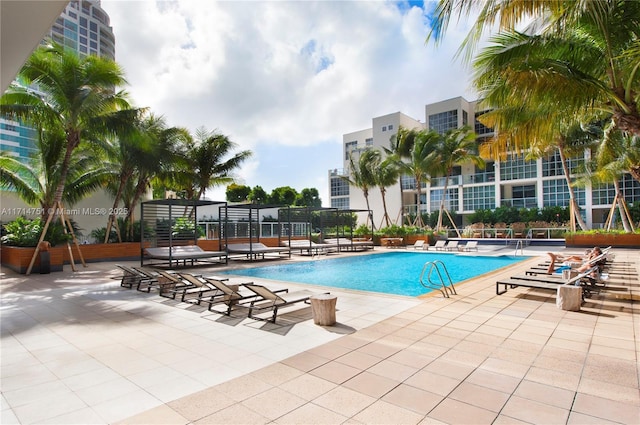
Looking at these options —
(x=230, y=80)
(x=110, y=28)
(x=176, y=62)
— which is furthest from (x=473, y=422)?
(x=110, y=28)

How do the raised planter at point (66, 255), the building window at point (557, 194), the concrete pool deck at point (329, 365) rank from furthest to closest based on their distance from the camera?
the building window at point (557, 194) < the raised planter at point (66, 255) < the concrete pool deck at point (329, 365)

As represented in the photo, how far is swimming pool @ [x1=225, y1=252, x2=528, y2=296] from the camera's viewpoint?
1042 centimetres

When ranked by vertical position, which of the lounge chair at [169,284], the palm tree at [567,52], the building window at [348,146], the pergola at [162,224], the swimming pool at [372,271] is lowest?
the swimming pool at [372,271]

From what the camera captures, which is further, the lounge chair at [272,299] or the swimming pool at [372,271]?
the swimming pool at [372,271]

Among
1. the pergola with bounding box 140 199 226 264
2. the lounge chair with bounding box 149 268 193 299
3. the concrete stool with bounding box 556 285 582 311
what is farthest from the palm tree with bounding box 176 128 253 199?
the concrete stool with bounding box 556 285 582 311

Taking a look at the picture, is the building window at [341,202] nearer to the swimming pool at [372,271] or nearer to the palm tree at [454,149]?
the palm tree at [454,149]

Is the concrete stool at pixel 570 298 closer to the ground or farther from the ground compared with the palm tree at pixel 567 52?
closer to the ground

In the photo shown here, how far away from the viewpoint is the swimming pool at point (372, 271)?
34.2 ft

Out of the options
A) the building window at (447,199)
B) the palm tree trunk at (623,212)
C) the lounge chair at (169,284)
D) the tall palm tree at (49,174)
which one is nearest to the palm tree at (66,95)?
the tall palm tree at (49,174)

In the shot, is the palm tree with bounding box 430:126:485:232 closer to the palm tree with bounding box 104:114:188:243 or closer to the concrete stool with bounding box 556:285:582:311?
the palm tree with bounding box 104:114:188:243

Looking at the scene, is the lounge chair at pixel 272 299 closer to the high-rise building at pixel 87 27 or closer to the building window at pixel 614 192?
the building window at pixel 614 192

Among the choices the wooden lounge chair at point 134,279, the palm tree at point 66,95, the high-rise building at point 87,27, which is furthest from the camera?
the high-rise building at point 87,27

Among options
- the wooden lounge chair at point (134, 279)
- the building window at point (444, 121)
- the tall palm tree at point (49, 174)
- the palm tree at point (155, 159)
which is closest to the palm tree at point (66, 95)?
the tall palm tree at point (49, 174)

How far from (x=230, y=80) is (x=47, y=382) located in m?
11.0
